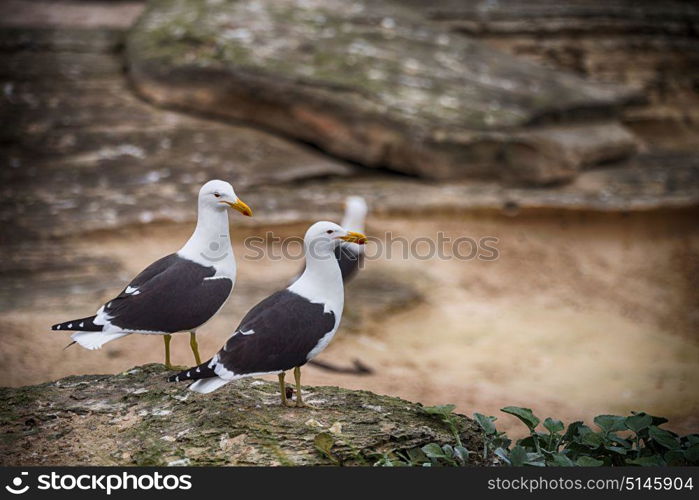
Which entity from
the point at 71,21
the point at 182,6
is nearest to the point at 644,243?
the point at 182,6

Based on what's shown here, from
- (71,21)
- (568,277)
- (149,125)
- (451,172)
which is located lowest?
(568,277)

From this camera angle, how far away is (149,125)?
1007 centimetres

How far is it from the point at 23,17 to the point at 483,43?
22.0 feet

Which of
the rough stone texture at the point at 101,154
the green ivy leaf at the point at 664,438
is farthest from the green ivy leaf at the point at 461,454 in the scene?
the rough stone texture at the point at 101,154

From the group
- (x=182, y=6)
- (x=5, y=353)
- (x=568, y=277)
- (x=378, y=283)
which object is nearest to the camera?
(x=5, y=353)

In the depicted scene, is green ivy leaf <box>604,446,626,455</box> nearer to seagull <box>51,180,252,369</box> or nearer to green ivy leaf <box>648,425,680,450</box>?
green ivy leaf <box>648,425,680,450</box>

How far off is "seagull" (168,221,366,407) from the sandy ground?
9.52 ft

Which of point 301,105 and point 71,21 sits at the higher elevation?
point 71,21

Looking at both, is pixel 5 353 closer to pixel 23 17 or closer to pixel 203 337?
pixel 203 337

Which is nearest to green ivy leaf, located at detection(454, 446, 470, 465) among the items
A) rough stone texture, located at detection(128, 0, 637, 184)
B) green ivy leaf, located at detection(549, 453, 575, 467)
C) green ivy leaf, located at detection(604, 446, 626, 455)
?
green ivy leaf, located at detection(549, 453, 575, 467)

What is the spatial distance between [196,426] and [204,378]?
410 mm

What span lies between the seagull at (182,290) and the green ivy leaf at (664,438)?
6.48 ft

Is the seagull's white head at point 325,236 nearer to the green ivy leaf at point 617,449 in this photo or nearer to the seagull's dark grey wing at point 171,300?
the seagull's dark grey wing at point 171,300

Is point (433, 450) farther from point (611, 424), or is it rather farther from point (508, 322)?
point (508, 322)
